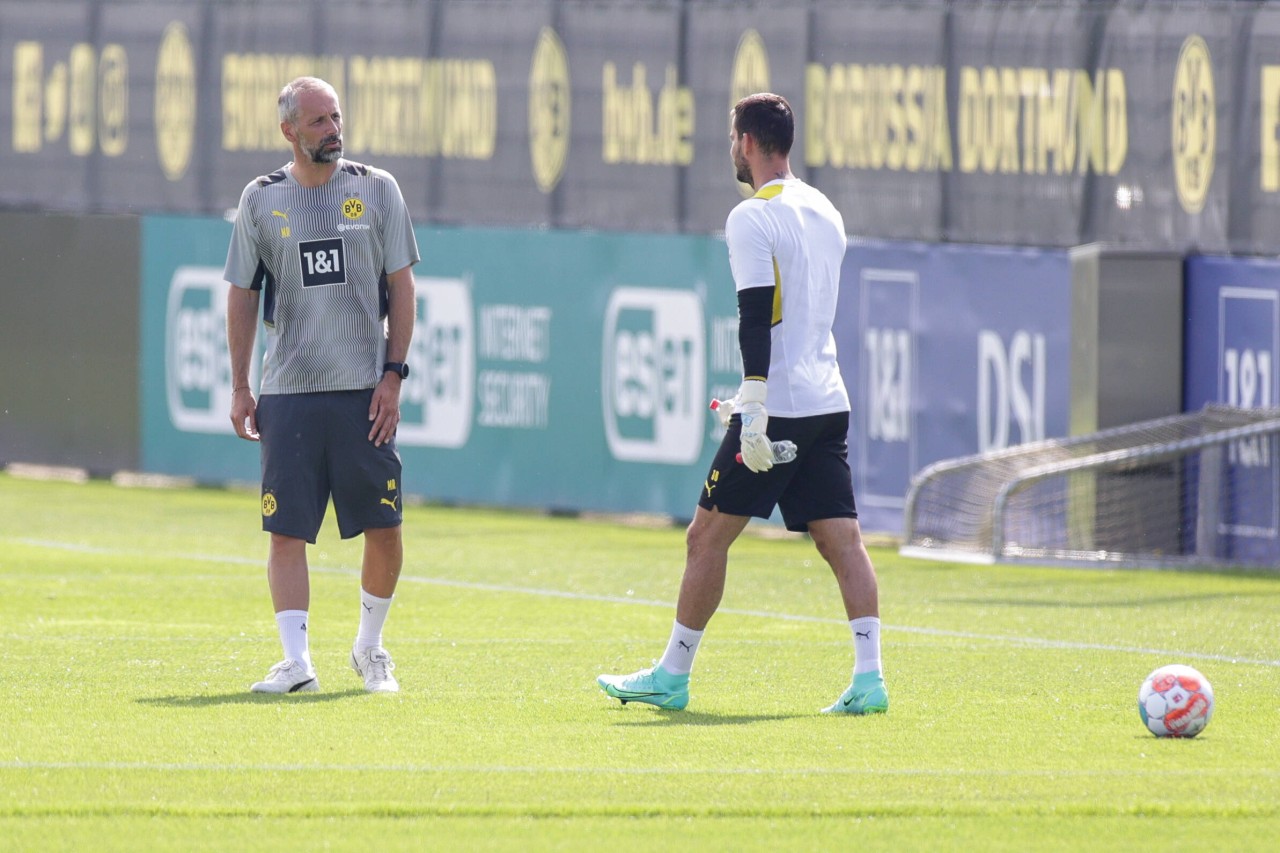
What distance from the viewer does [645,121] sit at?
59.2ft

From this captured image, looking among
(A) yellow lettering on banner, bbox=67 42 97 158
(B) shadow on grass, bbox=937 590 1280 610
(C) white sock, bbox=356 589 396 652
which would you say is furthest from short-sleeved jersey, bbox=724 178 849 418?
(A) yellow lettering on banner, bbox=67 42 97 158

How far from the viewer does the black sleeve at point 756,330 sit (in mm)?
8180

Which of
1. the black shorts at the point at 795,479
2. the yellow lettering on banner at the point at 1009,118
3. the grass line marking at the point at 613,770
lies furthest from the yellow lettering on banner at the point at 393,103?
the grass line marking at the point at 613,770

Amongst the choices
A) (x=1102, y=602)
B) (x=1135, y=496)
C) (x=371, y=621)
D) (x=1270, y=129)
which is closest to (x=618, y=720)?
(x=371, y=621)

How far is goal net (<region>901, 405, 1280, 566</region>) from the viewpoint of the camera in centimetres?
1420

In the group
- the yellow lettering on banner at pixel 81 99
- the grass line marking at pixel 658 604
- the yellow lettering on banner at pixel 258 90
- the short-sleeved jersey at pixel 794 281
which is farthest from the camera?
the yellow lettering on banner at pixel 81 99

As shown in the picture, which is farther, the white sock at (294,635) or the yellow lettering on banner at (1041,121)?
the yellow lettering on banner at (1041,121)

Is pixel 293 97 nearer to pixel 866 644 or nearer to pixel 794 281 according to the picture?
pixel 794 281

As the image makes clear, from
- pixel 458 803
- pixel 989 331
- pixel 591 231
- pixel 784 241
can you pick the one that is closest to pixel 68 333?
pixel 591 231

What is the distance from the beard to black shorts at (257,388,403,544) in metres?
0.81

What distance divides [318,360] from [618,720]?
5.55 feet

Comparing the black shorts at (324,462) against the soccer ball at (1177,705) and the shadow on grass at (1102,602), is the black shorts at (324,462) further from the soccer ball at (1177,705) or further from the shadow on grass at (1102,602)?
the shadow on grass at (1102,602)

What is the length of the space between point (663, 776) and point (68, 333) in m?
14.1

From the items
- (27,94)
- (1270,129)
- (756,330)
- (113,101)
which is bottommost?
(756,330)
